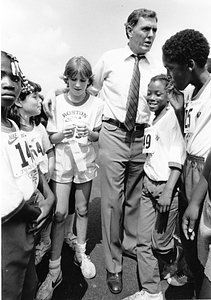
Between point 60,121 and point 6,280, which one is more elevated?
point 60,121

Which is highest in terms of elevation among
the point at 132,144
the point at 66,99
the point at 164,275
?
the point at 66,99

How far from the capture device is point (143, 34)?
2.28m

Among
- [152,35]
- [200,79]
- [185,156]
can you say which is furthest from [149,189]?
[152,35]

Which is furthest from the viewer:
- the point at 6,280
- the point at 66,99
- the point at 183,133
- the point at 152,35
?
the point at 152,35

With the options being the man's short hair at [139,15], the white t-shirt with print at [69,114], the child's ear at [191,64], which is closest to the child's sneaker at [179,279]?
the white t-shirt with print at [69,114]

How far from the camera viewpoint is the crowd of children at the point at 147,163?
4.28 ft

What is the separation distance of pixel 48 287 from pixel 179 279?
113 cm

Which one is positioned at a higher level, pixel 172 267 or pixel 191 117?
pixel 191 117

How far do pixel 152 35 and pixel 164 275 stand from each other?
7.14 feet

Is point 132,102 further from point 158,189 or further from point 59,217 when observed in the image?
point 59,217

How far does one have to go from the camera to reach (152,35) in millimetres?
2293

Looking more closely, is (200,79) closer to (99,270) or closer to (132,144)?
(132,144)

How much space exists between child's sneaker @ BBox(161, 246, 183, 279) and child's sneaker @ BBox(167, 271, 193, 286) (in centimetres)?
5

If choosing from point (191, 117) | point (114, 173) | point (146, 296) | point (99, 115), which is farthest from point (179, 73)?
point (146, 296)
